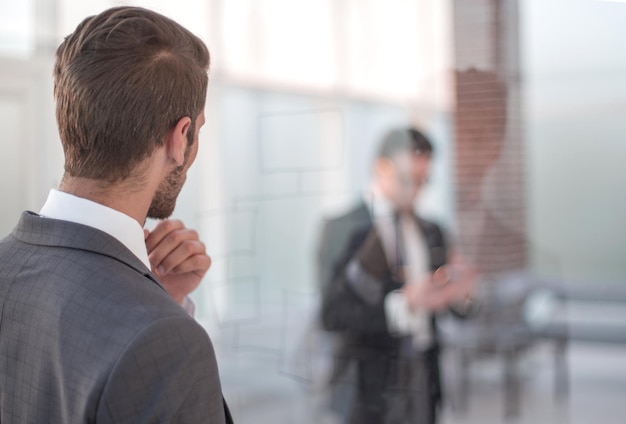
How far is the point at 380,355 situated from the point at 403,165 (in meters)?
0.76

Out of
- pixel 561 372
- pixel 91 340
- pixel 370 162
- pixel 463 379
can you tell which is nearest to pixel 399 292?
pixel 463 379

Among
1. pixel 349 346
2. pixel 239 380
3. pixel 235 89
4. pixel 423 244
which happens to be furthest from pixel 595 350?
pixel 235 89

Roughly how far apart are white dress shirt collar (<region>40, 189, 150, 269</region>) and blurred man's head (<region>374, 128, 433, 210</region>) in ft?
6.60

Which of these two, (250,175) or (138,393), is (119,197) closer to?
(138,393)

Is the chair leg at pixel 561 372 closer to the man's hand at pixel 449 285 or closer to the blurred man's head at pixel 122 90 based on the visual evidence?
the man's hand at pixel 449 285

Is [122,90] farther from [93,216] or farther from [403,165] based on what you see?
[403,165]

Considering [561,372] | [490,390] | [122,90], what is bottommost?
[490,390]

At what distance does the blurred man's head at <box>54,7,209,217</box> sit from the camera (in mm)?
1188

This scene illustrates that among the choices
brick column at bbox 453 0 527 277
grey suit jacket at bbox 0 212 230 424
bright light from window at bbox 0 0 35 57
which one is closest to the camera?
grey suit jacket at bbox 0 212 230 424

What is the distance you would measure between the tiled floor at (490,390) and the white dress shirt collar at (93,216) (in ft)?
6.39

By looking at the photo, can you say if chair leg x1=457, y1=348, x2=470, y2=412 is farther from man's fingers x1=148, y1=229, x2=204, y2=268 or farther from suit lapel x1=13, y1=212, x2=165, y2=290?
suit lapel x1=13, y1=212, x2=165, y2=290

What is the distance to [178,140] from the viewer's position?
125 centimetres

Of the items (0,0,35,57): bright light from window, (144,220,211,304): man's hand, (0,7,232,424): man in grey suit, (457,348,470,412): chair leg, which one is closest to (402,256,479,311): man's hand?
(457,348,470,412): chair leg

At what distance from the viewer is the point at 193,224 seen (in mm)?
3357
